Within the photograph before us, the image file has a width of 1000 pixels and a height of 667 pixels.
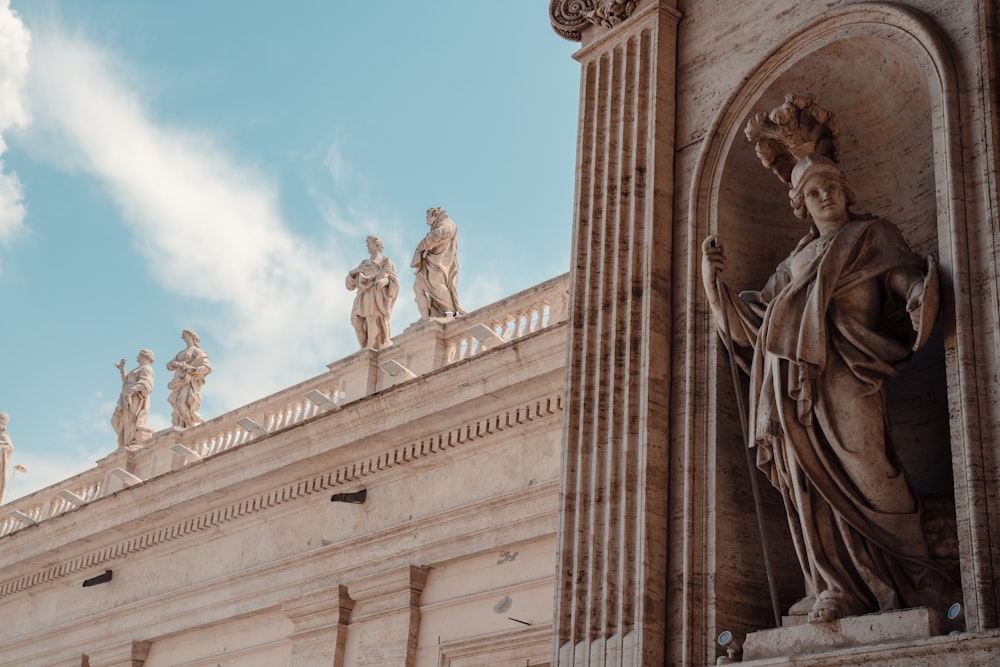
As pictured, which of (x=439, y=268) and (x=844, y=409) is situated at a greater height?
(x=439, y=268)

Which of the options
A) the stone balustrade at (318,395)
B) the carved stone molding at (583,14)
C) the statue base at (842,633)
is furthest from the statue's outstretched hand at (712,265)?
the stone balustrade at (318,395)

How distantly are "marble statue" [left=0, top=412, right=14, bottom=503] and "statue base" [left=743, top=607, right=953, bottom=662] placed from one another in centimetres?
2155

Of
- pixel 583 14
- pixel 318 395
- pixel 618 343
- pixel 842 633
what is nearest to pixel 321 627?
pixel 318 395

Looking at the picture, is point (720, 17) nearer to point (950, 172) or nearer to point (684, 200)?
point (684, 200)

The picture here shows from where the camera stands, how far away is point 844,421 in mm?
5633

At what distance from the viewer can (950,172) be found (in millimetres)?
5605

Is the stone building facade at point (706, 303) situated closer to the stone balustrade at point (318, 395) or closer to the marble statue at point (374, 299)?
the stone balustrade at point (318, 395)

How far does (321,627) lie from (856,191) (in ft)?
33.8

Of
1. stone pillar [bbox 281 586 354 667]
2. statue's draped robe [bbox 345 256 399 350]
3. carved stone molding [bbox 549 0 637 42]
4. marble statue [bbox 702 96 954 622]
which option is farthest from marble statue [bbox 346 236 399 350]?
marble statue [bbox 702 96 954 622]

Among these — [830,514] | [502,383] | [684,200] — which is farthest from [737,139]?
[502,383]

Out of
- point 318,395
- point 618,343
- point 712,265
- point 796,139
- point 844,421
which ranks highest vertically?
point 318,395

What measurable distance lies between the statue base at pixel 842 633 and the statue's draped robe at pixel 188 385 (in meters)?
15.6

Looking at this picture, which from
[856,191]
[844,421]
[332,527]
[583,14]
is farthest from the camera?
[332,527]

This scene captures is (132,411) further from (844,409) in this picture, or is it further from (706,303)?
(844,409)
